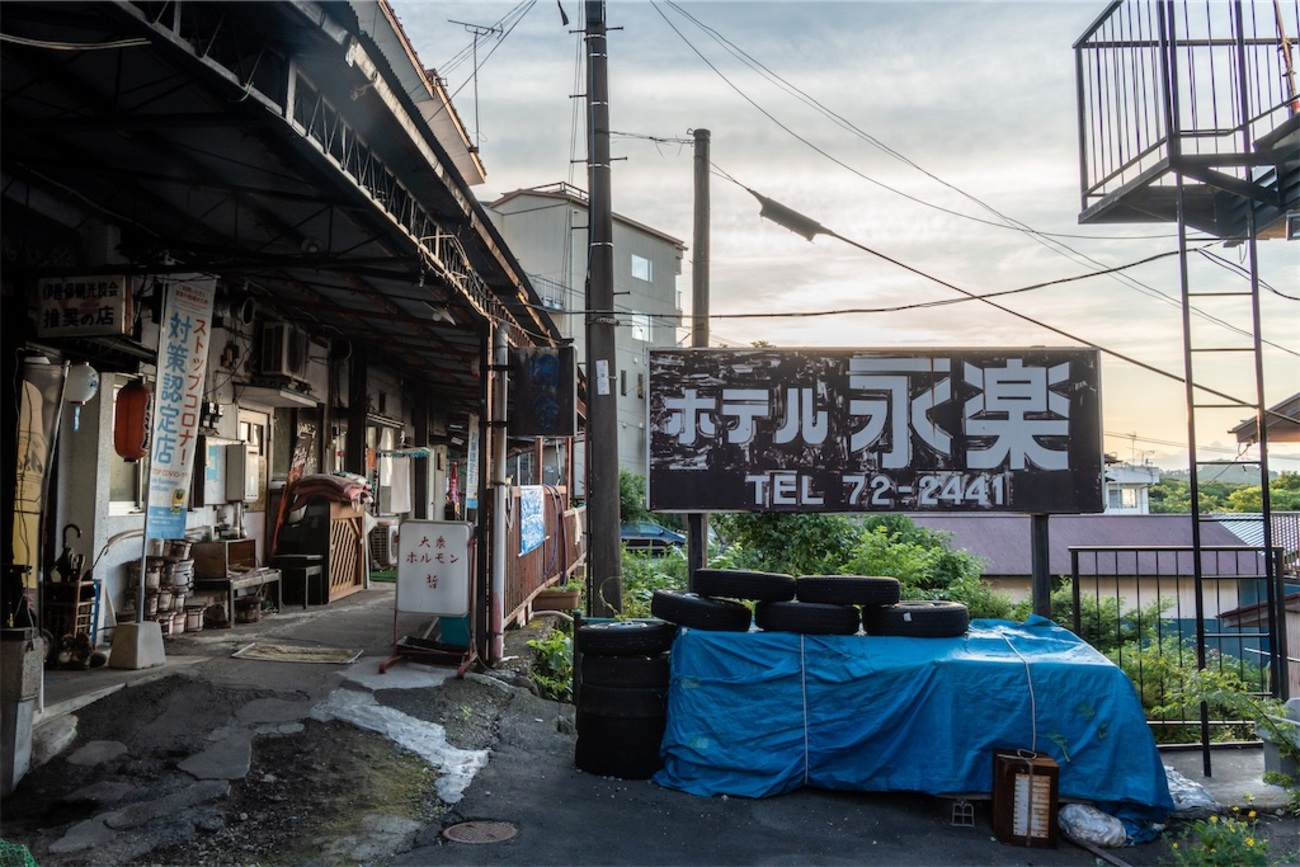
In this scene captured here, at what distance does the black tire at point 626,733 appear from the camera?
6789mm

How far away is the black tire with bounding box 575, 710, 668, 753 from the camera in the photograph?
6789 mm

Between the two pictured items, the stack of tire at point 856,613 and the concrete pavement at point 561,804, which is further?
the stack of tire at point 856,613

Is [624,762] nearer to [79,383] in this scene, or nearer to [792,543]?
[79,383]

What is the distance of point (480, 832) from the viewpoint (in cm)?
555

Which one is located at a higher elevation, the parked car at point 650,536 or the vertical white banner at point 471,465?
the vertical white banner at point 471,465

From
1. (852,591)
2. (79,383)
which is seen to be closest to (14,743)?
(79,383)

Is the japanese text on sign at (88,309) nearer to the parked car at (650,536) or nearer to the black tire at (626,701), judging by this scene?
the black tire at (626,701)

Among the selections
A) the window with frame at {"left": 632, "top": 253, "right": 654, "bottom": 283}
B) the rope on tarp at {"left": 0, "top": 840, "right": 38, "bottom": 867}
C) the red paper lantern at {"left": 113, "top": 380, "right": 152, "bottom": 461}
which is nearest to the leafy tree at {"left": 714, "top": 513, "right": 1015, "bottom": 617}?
the red paper lantern at {"left": 113, "top": 380, "right": 152, "bottom": 461}

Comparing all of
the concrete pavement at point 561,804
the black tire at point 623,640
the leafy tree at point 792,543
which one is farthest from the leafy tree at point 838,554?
the black tire at point 623,640

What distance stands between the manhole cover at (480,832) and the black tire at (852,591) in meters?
2.82

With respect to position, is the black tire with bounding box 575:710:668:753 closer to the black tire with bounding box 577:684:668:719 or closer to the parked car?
the black tire with bounding box 577:684:668:719

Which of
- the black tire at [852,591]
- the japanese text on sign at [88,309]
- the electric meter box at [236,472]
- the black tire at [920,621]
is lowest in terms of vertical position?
the black tire at [920,621]

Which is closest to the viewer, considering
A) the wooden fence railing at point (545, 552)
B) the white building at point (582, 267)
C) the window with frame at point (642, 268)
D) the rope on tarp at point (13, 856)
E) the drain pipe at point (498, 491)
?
the rope on tarp at point (13, 856)

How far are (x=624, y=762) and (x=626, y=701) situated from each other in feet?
1.51
